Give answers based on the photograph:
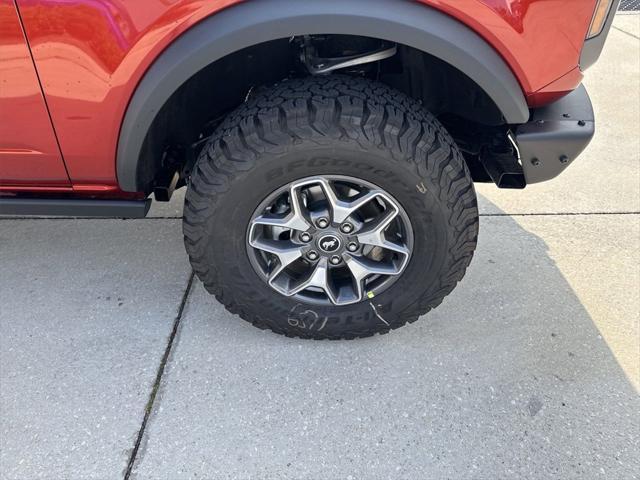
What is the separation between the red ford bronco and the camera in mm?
1779

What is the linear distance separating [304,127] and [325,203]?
37cm

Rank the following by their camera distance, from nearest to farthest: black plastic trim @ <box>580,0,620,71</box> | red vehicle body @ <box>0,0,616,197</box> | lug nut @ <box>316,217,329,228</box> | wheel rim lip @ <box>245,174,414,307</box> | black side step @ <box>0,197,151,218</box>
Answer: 1. red vehicle body @ <box>0,0,616,197</box>
2. black plastic trim @ <box>580,0,620,71</box>
3. wheel rim lip @ <box>245,174,414,307</box>
4. lug nut @ <box>316,217,329,228</box>
5. black side step @ <box>0,197,151,218</box>

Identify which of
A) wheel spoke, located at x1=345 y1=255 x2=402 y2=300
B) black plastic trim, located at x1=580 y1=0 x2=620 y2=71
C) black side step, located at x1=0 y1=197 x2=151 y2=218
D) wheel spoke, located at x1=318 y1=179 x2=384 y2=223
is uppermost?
black plastic trim, located at x1=580 y1=0 x2=620 y2=71

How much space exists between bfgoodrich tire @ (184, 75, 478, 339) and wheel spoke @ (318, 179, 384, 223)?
0.5 inches

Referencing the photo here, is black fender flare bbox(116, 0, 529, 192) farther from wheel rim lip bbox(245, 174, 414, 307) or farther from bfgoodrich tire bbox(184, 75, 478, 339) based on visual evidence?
wheel rim lip bbox(245, 174, 414, 307)

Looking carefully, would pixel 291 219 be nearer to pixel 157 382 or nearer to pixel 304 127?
pixel 304 127

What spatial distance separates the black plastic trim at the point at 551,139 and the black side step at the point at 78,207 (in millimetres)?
1518

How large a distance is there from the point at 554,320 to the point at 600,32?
4.11ft

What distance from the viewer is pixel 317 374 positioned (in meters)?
2.26

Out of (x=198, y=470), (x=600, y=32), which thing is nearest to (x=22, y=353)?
(x=198, y=470)

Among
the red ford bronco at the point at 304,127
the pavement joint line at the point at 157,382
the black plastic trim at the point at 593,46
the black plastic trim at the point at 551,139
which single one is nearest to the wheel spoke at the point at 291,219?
the red ford bronco at the point at 304,127

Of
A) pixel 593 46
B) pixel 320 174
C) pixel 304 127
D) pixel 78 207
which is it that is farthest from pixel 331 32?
pixel 78 207

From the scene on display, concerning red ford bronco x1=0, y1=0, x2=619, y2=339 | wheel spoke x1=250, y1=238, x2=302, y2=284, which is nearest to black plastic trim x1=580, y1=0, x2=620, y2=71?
red ford bronco x1=0, y1=0, x2=619, y2=339

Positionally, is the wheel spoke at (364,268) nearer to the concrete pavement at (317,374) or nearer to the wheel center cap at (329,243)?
the wheel center cap at (329,243)
